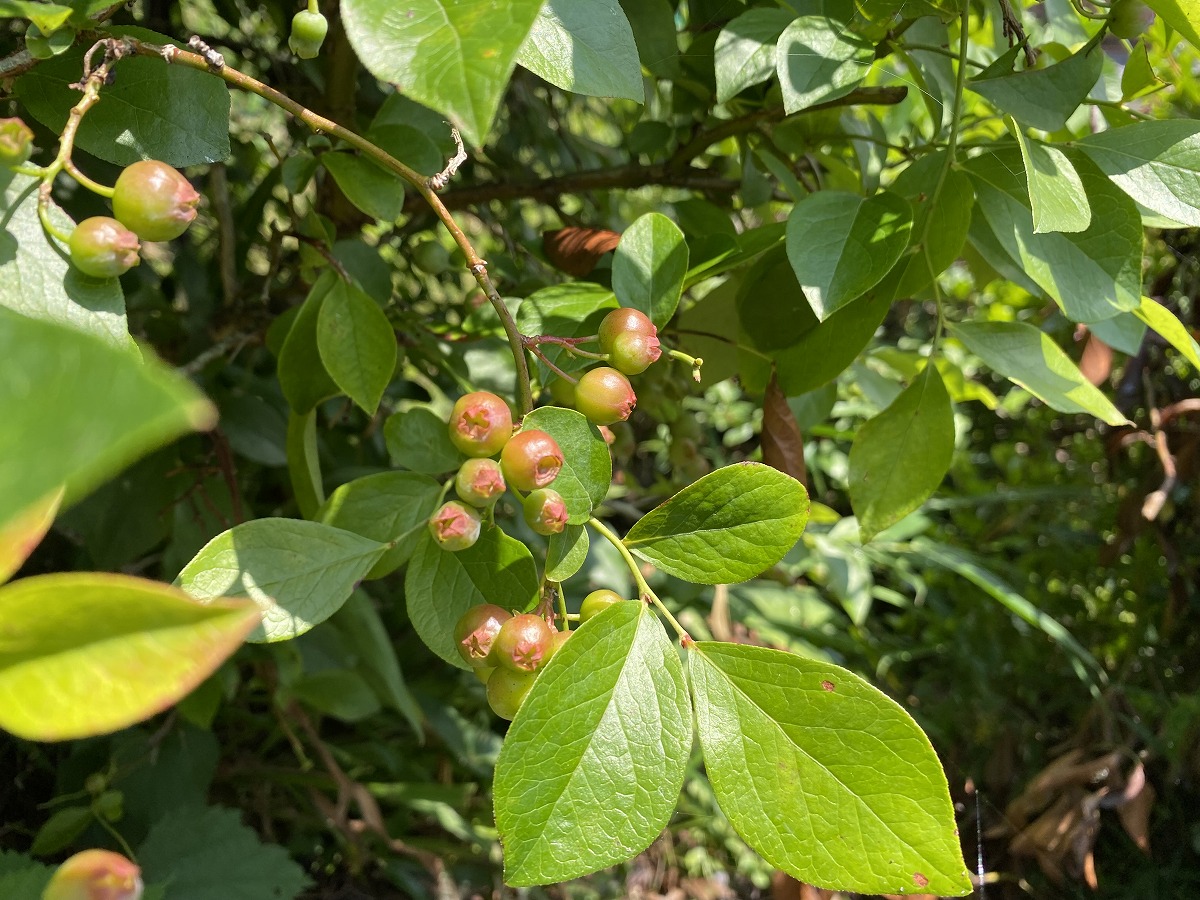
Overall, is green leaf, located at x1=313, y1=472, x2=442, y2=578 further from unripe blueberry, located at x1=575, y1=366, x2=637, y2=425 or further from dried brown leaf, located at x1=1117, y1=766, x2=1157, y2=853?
dried brown leaf, located at x1=1117, y1=766, x2=1157, y2=853

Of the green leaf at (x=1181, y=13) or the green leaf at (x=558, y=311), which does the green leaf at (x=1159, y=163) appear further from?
the green leaf at (x=558, y=311)

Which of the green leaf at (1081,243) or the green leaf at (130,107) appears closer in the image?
the green leaf at (130,107)

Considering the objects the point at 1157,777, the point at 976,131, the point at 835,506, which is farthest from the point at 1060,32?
the point at 835,506

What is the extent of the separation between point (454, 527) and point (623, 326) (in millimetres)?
125

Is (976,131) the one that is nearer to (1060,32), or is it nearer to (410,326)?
(1060,32)

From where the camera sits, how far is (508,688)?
0.38 metres

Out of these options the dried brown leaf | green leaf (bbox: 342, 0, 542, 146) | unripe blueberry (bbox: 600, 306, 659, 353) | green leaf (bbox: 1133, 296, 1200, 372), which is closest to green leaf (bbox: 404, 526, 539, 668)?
unripe blueberry (bbox: 600, 306, 659, 353)

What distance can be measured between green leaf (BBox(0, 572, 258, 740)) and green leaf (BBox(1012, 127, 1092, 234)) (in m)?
0.38

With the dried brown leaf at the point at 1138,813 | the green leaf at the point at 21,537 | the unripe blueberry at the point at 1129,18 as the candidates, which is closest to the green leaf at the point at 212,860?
the green leaf at the point at 21,537

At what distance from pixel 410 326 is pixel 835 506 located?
1574 mm

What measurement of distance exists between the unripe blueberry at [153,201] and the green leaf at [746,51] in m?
0.30

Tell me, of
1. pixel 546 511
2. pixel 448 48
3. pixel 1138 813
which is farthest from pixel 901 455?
pixel 1138 813

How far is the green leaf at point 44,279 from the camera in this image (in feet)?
1.03

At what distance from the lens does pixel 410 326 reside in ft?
2.22
